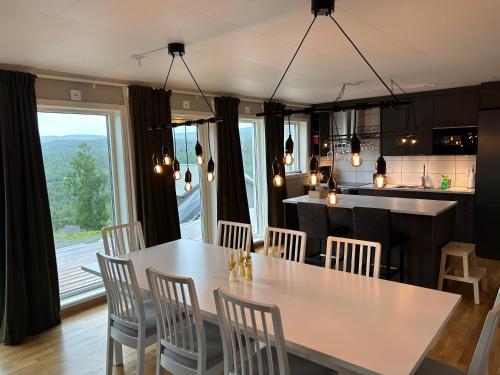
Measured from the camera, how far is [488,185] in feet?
16.3

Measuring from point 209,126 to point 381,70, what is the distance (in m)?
2.29

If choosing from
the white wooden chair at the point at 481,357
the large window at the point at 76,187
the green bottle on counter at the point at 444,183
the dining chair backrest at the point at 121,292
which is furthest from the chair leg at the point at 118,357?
the green bottle on counter at the point at 444,183

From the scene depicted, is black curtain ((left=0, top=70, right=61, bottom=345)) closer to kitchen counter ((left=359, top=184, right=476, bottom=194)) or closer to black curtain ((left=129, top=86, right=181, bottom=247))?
black curtain ((left=129, top=86, right=181, bottom=247))

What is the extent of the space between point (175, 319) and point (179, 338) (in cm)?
18

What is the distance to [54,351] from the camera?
3070 millimetres

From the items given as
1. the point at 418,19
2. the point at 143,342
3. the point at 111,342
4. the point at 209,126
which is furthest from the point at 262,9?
the point at 209,126

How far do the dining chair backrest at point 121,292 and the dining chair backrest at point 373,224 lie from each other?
2314 millimetres

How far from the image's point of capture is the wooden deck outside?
384cm

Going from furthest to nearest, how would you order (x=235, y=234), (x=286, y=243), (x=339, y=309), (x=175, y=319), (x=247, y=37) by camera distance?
(x=235, y=234) → (x=286, y=243) → (x=247, y=37) → (x=175, y=319) → (x=339, y=309)

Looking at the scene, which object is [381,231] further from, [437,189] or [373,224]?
[437,189]

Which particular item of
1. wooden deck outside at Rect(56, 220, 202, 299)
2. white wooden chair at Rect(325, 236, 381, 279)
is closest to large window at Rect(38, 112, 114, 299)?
wooden deck outside at Rect(56, 220, 202, 299)

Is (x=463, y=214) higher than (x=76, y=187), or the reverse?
(x=76, y=187)

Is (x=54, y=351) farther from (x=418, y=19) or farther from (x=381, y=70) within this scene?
(x=381, y=70)

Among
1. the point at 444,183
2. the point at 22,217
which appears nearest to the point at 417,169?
the point at 444,183
